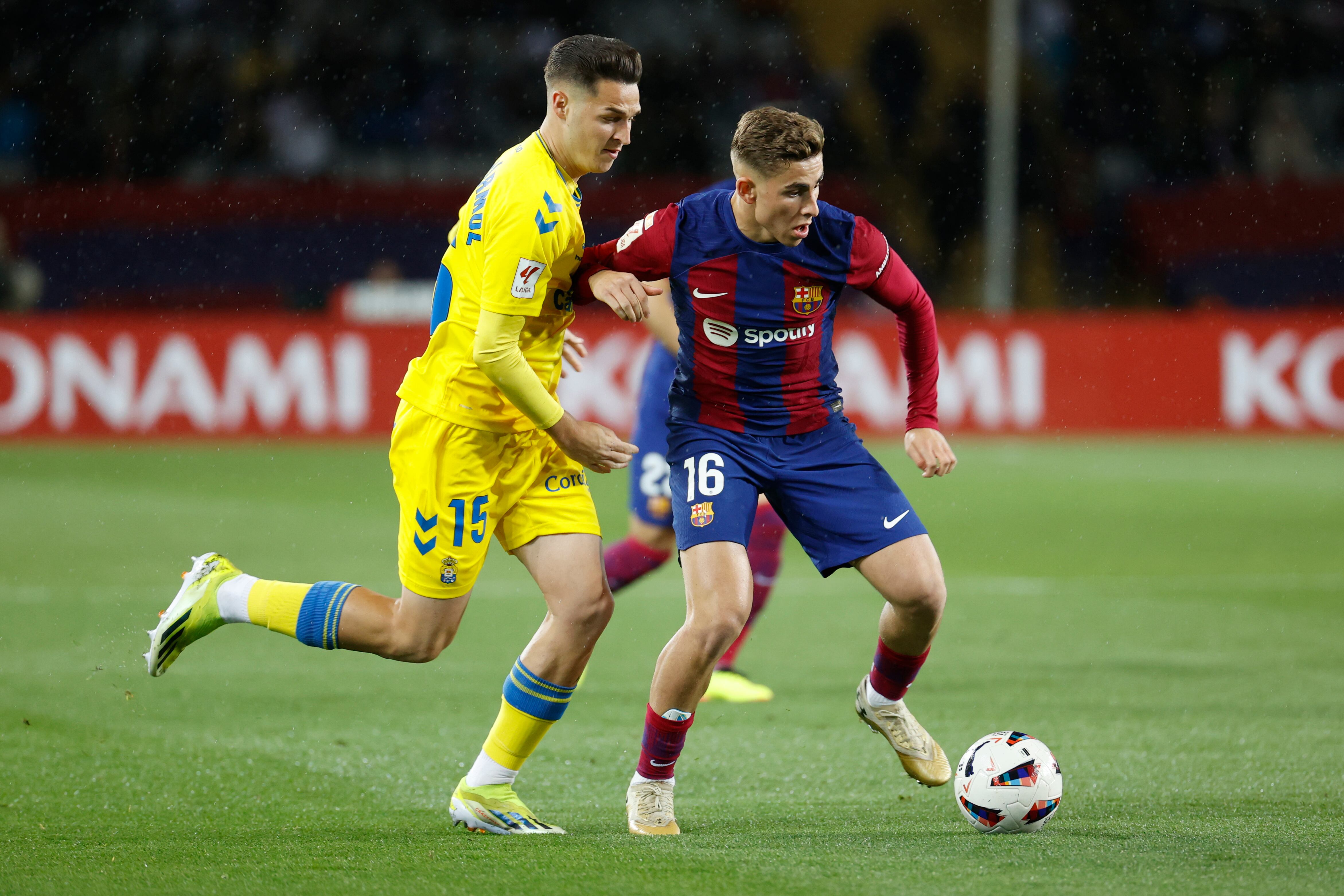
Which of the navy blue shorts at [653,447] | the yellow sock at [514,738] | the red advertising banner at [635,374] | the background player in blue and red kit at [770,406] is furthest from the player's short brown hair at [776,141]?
the red advertising banner at [635,374]

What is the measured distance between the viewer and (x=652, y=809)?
418cm

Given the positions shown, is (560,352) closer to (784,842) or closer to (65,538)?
(784,842)

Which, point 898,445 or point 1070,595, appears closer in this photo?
point 1070,595

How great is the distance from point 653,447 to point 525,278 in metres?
2.34

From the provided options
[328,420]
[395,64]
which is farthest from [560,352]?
[395,64]

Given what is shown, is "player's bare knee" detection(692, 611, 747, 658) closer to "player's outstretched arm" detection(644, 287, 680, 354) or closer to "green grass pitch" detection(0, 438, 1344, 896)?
"green grass pitch" detection(0, 438, 1344, 896)

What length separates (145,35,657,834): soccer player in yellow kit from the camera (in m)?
4.20

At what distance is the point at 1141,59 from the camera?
72.2 feet

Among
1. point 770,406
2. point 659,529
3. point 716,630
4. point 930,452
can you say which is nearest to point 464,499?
point 716,630

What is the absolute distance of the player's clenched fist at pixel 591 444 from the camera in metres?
4.20

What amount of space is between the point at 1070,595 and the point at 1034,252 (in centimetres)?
1422

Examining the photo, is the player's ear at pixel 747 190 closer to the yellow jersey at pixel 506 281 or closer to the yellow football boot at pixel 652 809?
the yellow jersey at pixel 506 281

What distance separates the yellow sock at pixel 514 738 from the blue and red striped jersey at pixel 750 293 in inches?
37.9

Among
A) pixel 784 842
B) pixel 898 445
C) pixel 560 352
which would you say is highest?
pixel 560 352
